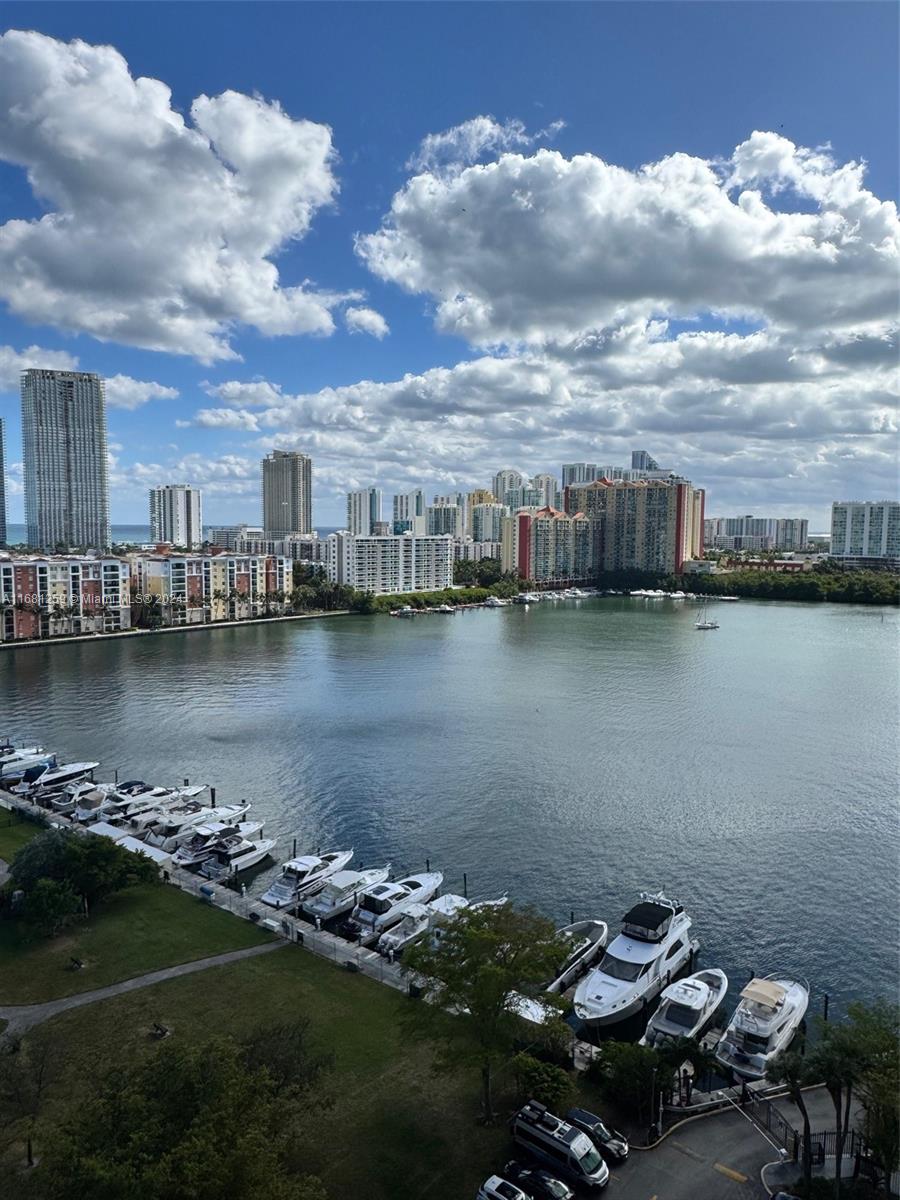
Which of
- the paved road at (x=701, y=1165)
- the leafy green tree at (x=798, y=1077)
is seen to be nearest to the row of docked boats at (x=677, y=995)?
the paved road at (x=701, y=1165)

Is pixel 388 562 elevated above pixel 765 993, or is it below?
above

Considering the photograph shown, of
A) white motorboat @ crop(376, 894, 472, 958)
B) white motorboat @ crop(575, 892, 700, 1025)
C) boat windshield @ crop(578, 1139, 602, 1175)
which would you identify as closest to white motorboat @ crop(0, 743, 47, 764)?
white motorboat @ crop(376, 894, 472, 958)

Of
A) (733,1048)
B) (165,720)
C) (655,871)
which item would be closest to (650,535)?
(165,720)

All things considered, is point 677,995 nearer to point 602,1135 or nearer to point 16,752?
point 602,1135

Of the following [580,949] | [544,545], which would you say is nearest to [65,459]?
[544,545]

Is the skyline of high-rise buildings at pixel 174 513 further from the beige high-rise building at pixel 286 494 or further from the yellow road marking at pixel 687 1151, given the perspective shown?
the yellow road marking at pixel 687 1151

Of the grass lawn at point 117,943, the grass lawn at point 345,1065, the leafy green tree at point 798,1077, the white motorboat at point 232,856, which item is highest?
the leafy green tree at point 798,1077

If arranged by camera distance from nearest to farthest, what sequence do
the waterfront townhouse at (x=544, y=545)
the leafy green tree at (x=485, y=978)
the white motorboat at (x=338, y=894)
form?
the leafy green tree at (x=485, y=978) → the white motorboat at (x=338, y=894) → the waterfront townhouse at (x=544, y=545)
